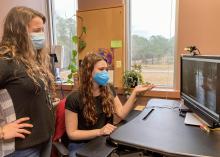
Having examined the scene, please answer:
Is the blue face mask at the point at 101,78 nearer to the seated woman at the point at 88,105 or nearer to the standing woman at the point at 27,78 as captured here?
the seated woman at the point at 88,105

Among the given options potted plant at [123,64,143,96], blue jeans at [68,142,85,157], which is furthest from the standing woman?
potted plant at [123,64,143,96]

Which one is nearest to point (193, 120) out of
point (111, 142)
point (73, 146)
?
point (111, 142)

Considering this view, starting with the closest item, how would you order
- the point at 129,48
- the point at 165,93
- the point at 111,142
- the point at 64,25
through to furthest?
the point at 111,142 < the point at 165,93 < the point at 129,48 < the point at 64,25

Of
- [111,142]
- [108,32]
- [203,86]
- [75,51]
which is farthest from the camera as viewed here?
[75,51]

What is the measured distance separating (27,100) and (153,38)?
79.6 inches

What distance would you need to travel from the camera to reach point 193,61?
1.55 metres

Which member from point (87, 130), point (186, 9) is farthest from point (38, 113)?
point (186, 9)

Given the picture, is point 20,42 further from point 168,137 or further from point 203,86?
point 203,86

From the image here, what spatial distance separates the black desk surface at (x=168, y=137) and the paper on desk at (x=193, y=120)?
0.04 meters

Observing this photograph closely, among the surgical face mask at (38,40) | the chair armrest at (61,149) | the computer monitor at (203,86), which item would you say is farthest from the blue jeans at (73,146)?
the computer monitor at (203,86)

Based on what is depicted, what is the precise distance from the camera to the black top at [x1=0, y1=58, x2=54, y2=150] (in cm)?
106

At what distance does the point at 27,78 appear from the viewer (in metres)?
1.12

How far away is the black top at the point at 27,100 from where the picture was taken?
1.06 metres

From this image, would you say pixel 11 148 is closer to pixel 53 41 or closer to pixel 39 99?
pixel 39 99
